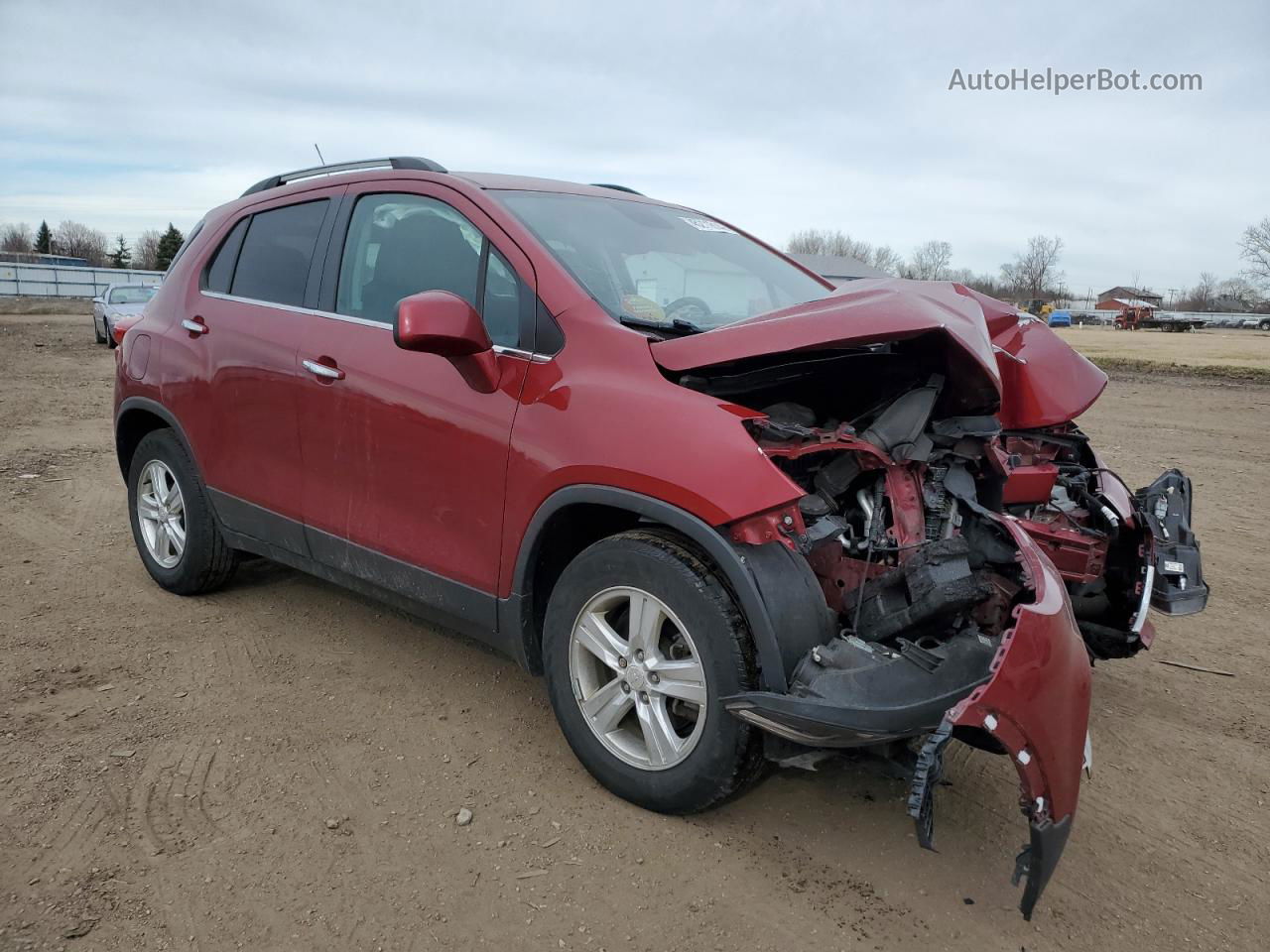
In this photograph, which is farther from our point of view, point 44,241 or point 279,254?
point 44,241

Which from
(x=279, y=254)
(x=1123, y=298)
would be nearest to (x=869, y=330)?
(x=279, y=254)

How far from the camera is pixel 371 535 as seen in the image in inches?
139

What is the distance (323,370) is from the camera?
3.58 meters

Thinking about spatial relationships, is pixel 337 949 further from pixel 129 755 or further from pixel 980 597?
pixel 980 597

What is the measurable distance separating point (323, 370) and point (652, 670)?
5.94 ft

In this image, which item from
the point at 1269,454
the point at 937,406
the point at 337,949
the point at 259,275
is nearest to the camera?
the point at 337,949

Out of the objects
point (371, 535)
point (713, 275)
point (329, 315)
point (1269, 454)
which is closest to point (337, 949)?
point (371, 535)

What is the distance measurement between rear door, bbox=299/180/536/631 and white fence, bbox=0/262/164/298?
1954 inches

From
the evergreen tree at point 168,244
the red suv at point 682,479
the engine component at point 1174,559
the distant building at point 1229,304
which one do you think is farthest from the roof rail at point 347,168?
the distant building at point 1229,304

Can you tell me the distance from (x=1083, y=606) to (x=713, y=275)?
1.96 meters

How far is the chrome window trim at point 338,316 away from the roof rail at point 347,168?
0.60 meters

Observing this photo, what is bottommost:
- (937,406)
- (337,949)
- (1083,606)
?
(337,949)

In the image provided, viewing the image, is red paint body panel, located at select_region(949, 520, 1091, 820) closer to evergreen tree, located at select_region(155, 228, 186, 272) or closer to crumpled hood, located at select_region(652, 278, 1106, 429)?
crumpled hood, located at select_region(652, 278, 1106, 429)

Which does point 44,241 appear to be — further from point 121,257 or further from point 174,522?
point 174,522
